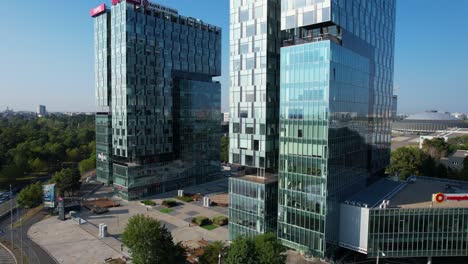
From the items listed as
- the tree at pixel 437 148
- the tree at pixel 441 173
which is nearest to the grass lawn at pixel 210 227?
the tree at pixel 441 173

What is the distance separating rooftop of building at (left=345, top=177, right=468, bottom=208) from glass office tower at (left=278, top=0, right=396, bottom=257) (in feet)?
15.2

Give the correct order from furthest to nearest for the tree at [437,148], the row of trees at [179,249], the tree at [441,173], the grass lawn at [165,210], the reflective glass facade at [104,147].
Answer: the tree at [437,148]
the reflective glass facade at [104,147]
the tree at [441,173]
the grass lawn at [165,210]
the row of trees at [179,249]

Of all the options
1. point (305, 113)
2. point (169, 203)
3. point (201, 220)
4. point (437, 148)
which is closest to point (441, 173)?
point (437, 148)

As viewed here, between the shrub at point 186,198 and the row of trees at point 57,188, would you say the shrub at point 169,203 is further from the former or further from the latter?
the row of trees at point 57,188

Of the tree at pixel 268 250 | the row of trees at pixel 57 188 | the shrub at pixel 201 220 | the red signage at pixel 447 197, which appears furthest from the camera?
the row of trees at pixel 57 188

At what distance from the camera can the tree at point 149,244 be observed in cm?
4675

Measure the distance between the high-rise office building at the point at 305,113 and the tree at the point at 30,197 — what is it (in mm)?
59057

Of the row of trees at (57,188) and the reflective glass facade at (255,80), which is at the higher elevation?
the reflective glass facade at (255,80)

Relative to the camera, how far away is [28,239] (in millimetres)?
66312

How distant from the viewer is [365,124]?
6981 centimetres

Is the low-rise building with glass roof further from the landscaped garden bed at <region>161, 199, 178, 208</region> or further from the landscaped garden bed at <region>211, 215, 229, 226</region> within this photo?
the landscaped garden bed at <region>161, 199, 178, 208</region>

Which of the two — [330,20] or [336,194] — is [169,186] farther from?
[330,20]

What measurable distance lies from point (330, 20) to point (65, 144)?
502 feet

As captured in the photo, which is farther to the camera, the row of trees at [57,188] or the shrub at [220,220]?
the row of trees at [57,188]
